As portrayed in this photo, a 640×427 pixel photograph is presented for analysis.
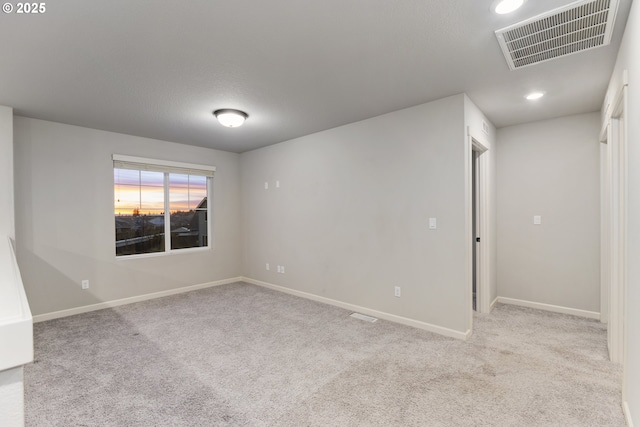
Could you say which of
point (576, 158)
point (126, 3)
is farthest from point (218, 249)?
point (576, 158)

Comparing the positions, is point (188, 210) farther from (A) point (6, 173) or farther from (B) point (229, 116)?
(B) point (229, 116)

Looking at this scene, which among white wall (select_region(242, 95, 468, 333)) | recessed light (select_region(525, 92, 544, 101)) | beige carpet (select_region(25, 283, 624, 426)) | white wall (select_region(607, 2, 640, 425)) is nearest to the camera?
white wall (select_region(607, 2, 640, 425))

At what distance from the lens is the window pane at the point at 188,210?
5.08m

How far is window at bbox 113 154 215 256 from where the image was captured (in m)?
4.49

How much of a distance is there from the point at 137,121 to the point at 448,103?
3.70 metres

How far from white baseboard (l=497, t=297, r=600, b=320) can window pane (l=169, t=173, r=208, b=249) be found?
4.91 metres

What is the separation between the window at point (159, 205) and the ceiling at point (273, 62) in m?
0.97

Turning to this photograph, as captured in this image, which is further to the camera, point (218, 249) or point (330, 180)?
point (218, 249)

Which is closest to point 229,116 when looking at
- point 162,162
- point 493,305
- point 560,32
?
point 162,162

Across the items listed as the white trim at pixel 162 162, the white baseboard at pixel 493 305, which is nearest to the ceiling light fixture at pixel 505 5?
the white baseboard at pixel 493 305

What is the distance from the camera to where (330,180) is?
4293mm

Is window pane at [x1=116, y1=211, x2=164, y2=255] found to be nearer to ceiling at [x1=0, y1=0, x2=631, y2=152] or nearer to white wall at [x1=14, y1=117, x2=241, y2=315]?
white wall at [x1=14, y1=117, x2=241, y2=315]

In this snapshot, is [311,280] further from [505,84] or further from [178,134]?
[505,84]

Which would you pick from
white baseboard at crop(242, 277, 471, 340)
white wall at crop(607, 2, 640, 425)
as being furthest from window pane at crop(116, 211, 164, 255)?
white wall at crop(607, 2, 640, 425)
